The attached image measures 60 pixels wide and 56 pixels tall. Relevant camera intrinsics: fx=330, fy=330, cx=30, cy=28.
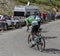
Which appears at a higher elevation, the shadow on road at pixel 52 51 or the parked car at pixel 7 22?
the shadow on road at pixel 52 51

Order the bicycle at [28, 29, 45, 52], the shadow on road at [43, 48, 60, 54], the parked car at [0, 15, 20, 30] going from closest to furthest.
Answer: the shadow on road at [43, 48, 60, 54], the bicycle at [28, 29, 45, 52], the parked car at [0, 15, 20, 30]

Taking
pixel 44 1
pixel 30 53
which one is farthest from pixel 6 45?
pixel 44 1

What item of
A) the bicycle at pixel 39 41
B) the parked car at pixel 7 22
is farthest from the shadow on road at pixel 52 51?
the parked car at pixel 7 22

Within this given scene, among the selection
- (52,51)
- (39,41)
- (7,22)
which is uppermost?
(39,41)

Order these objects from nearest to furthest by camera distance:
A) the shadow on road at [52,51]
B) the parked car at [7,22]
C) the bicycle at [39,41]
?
the shadow on road at [52,51]
the bicycle at [39,41]
the parked car at [7,22]

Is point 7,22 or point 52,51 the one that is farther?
point 7,22

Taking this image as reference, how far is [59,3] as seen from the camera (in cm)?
6369

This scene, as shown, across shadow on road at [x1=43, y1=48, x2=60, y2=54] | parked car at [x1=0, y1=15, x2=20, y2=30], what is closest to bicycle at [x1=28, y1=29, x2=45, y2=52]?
shadow on road at [x1=43, y1=48, x2=60, y2=54]

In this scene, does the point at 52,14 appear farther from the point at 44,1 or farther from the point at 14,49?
the point at 14,49

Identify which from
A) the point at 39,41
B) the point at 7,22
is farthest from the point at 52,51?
the point at 7,22

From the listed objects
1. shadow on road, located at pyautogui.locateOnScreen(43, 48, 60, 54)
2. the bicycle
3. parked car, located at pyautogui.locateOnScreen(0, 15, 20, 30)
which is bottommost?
parked car, located at pyautogui.locateOnScreen(0, 15, 20, 30)

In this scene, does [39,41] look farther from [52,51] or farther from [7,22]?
[7,22]

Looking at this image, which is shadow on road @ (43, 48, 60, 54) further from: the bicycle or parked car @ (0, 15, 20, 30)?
parked car @ (0, 15, 20, 30)

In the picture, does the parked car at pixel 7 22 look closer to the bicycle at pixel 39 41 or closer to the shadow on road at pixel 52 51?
the shadow on road at pixel 52 51
